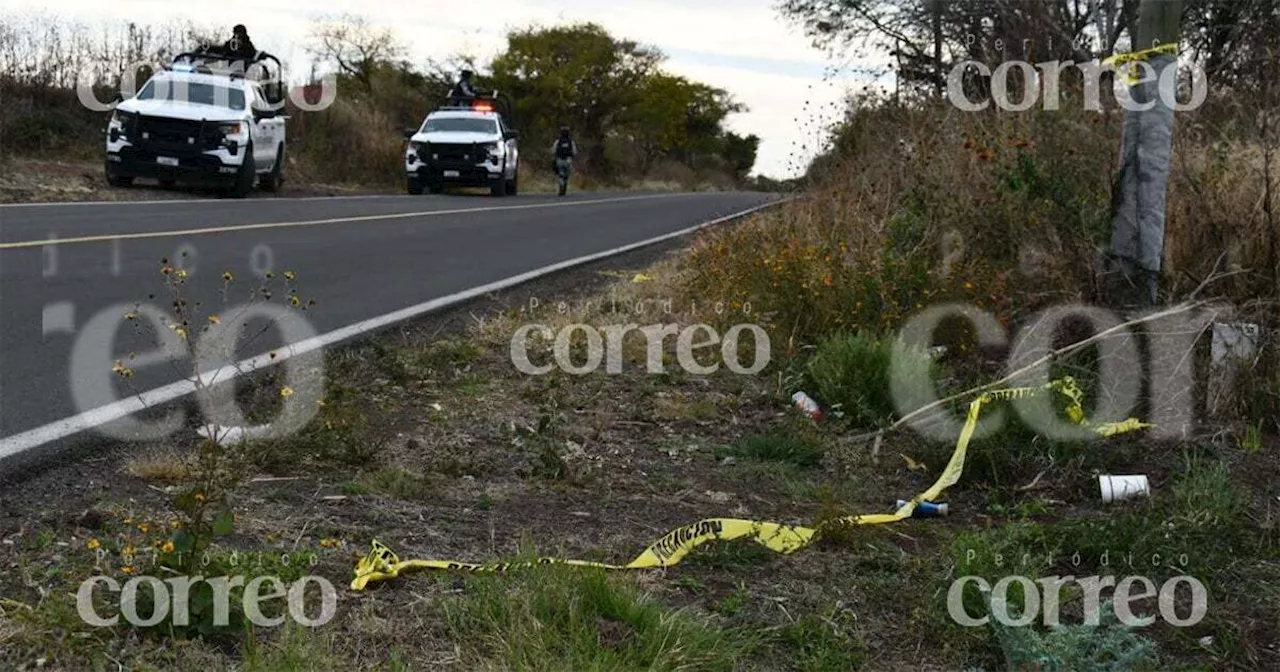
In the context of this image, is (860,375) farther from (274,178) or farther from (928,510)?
(274,178)

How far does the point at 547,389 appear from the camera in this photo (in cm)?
684

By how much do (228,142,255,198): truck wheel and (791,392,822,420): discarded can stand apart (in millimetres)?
15939

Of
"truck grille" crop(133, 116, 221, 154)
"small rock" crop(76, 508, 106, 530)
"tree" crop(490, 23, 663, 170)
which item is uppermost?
"tree" crop(490, 23, 663, 170)

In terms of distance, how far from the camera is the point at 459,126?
1156 inches

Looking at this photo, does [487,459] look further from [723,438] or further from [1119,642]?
[1119,642]

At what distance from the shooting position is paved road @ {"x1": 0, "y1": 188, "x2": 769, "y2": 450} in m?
6.81

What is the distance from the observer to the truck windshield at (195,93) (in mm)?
21172

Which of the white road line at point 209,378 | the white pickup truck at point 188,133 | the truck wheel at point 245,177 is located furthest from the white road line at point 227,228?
the white road line at point 209,378

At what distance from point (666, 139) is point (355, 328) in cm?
6788

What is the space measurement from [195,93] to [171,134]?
3.86 feet

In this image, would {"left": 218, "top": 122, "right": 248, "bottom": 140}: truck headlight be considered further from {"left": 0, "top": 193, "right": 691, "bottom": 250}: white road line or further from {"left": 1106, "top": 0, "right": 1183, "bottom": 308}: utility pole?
{"left": 1106, "top": 0, "right": 1183, "bottom": 308}: utility pole

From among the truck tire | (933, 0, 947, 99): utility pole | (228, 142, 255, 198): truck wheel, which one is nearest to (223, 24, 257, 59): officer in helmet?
(228, 142, 255, 198): truck wheel

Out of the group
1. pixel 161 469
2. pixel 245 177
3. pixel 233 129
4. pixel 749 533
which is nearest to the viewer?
pixel 749 533

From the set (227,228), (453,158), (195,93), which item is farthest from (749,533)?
(453,158)
